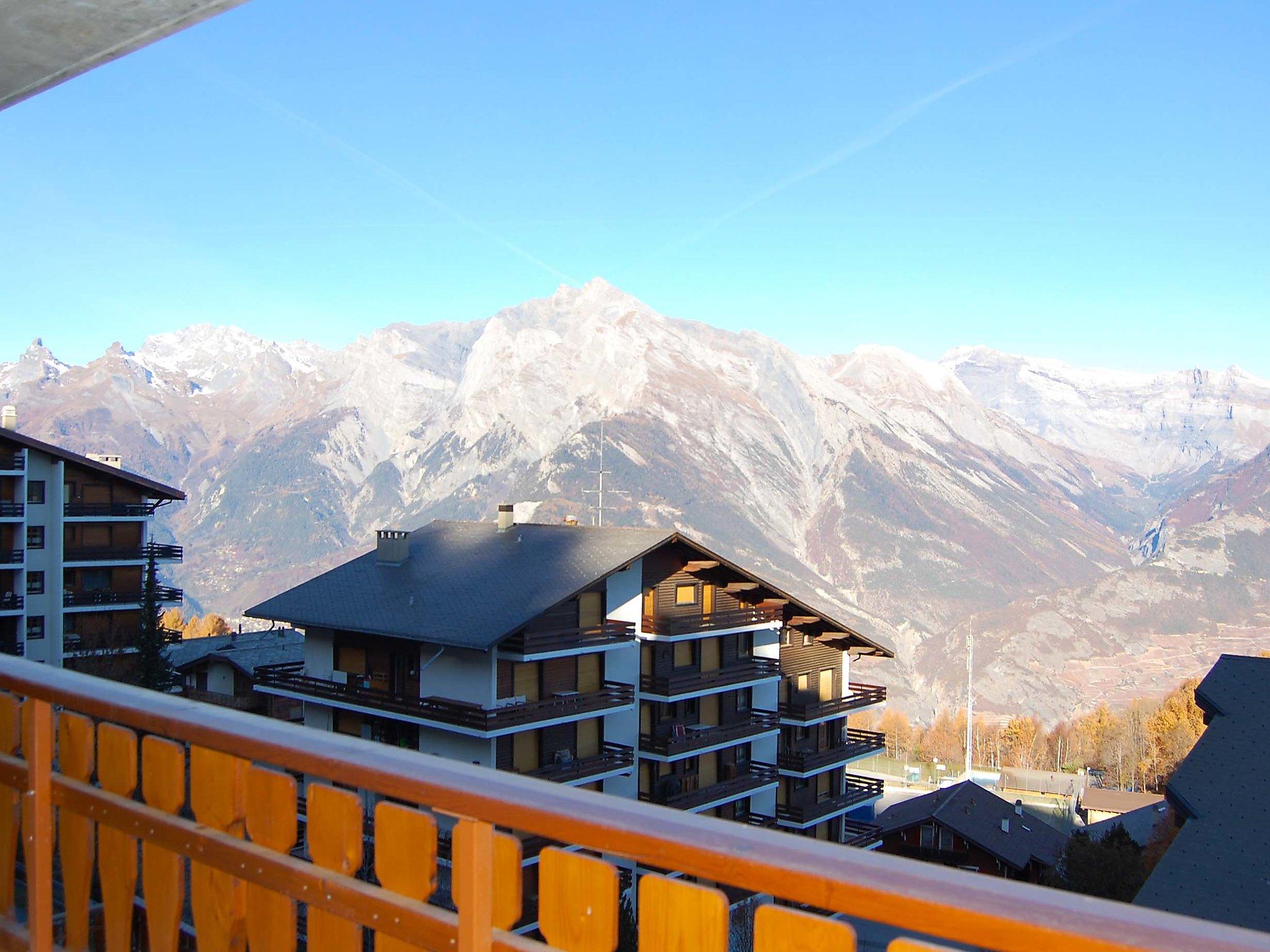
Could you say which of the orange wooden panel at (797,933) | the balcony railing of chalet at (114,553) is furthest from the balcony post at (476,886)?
the balcony railing of chalet at (114,553)

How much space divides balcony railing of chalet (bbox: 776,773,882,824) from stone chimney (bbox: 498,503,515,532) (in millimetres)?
9234

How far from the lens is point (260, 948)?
6.59 feet

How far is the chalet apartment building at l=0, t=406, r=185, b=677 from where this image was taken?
27469 millimetres

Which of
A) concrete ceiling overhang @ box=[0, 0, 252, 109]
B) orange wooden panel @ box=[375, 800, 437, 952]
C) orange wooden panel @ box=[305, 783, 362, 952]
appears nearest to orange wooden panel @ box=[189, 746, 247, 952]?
orange wooden panel @ box=[305, 783, 362, 952]

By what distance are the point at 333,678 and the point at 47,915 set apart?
57.1ft

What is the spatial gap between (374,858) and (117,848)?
104cm

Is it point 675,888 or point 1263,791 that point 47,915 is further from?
point 1263,791

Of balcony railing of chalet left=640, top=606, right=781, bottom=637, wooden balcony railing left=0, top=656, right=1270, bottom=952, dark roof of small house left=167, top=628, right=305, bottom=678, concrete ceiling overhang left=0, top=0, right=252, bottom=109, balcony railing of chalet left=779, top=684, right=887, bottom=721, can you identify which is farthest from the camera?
dark roof of small house left=167, top=628, right=305, bottom=678

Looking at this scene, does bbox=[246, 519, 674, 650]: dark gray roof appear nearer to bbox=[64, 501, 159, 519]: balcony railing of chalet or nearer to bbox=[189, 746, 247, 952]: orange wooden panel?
bbox=[64, 501, 159, 519]: balcony railing of chalet

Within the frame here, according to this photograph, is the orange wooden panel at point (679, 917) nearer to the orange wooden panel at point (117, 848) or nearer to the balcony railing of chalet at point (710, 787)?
the orange wooden panel at point (117, 848)

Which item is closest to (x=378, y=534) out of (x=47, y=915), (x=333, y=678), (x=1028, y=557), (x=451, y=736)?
(x=333, y=678)

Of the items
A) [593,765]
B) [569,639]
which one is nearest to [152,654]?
[569,639]

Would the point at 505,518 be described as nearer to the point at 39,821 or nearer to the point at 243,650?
the point at 243,650

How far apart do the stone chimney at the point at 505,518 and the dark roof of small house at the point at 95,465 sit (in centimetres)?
1187
